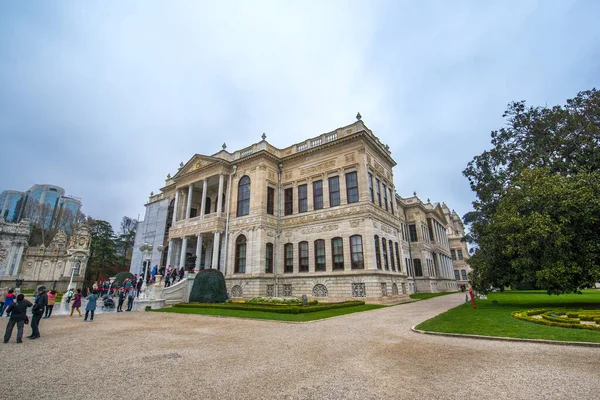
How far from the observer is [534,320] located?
9.92m

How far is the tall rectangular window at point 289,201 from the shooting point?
85.9 feet

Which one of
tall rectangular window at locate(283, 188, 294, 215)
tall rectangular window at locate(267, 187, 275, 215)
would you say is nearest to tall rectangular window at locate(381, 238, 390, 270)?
tall rectangular window at locate(283, 188, 294, 215)

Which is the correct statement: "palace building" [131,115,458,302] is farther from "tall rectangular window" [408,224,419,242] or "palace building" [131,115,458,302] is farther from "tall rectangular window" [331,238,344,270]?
"tall rectangular window" [408,224,419,242]

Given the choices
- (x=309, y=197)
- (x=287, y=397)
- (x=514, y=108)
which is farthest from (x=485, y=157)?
(x=287, y=397)

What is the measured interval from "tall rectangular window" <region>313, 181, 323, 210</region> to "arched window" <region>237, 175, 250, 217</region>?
245 inches

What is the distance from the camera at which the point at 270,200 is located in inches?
1040

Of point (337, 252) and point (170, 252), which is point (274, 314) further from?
point (170, 252)

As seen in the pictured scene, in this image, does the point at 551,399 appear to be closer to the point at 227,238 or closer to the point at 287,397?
the point at 287,397

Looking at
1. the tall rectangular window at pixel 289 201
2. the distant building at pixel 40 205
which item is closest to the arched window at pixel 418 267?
the tall rectangular window at pixel 289 201

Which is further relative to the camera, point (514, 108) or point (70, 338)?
point (514, 108)

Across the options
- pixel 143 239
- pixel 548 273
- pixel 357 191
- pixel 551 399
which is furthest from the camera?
pixel 143 239

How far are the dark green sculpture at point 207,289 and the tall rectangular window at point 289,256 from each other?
5.71 m

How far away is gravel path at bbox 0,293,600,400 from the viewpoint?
4410mm

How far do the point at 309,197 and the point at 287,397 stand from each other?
21.1 m
